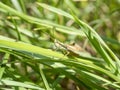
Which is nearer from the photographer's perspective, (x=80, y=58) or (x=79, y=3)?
(x=80, y=58)

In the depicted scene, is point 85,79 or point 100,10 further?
point 100,10

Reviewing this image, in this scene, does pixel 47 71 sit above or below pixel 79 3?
below

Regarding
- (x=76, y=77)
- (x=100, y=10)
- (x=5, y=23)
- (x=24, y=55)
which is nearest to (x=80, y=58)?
(x=76, y=77)

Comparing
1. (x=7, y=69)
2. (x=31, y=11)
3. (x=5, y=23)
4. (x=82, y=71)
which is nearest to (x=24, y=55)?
(x=7, y=69)

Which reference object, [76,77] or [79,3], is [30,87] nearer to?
[76,77]

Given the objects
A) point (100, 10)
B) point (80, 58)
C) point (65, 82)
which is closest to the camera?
point (80, 58)

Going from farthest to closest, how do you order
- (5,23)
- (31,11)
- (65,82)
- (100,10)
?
(100,10) < (31,11) < (65,82) < (5,23)

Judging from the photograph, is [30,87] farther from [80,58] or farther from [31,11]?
[31,11]

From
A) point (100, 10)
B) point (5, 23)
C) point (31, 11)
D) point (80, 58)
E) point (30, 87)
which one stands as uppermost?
point (100, 10)

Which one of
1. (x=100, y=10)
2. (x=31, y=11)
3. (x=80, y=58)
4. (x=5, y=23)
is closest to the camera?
(x=80, y=58)
